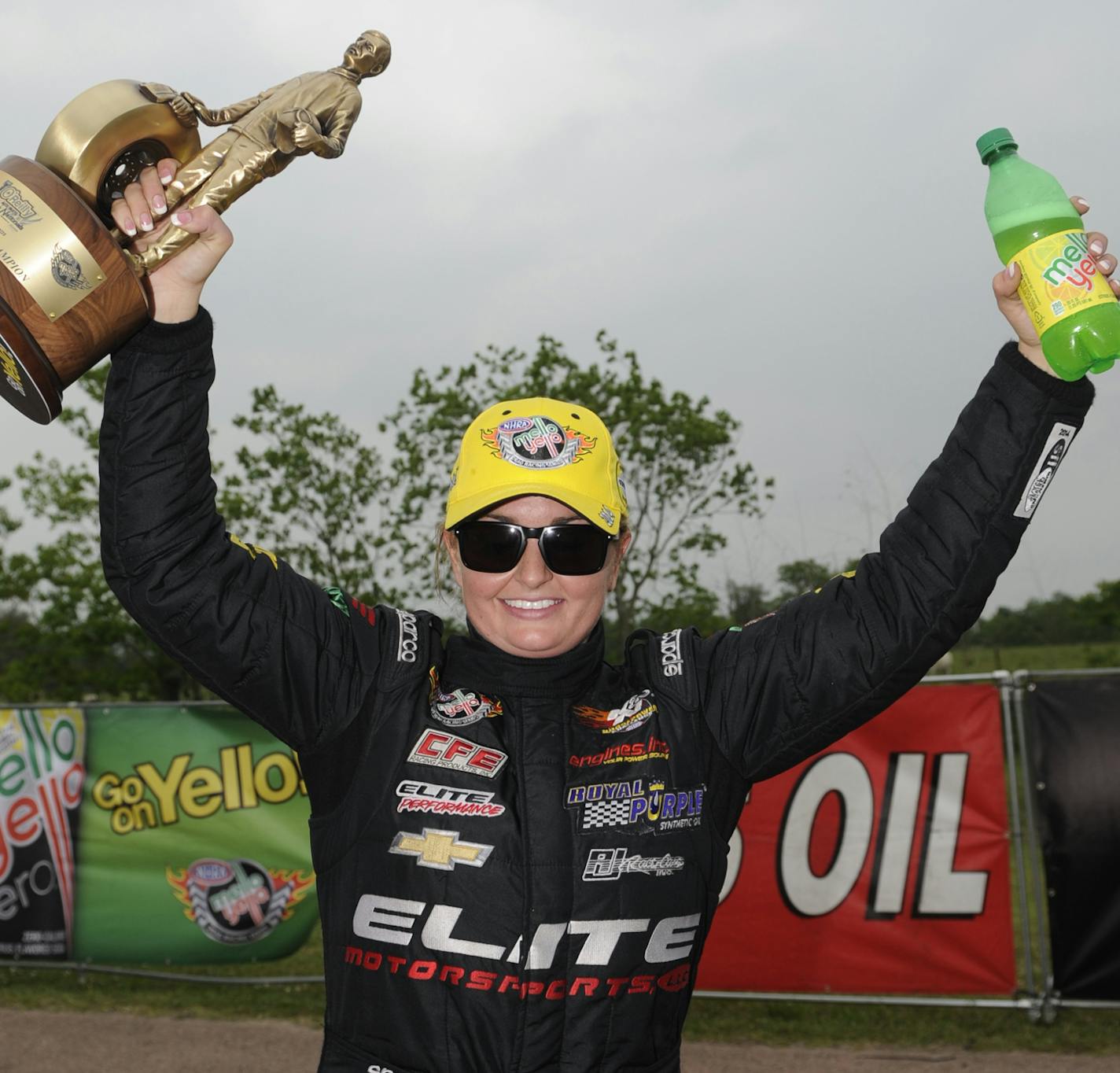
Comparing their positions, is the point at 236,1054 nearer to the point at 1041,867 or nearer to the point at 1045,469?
the point at 1041,867

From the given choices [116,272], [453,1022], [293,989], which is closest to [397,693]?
[453,1022]

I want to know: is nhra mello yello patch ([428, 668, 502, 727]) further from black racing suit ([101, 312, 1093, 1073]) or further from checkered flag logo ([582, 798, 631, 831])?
checkered flag logo ([582, 798, 631, 831])

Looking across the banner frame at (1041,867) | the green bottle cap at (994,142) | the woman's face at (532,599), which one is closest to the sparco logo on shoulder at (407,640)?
the woman's face at (532,599)

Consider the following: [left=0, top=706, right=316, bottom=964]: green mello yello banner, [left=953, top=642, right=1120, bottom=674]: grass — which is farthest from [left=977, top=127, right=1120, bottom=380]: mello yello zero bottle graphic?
[left=953, top=642, right=1120, bottom=674]: grass

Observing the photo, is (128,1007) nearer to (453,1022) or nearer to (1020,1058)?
(1020,1058)

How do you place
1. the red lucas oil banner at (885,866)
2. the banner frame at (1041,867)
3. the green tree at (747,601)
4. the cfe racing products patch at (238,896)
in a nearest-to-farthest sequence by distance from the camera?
the banner frame at (1041,867) < the red lucas oil banner at (885,866) < the cfe racing products patch at (238,896) < the green tree at (747,601)

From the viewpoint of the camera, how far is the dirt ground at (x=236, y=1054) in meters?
6.04

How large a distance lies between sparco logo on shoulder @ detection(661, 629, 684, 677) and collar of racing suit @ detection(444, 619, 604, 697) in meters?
0.14

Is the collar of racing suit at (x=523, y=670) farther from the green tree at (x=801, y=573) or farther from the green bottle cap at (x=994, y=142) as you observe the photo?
the green tree at (x=801, y=573)

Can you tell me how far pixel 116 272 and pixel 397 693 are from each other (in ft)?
3.06

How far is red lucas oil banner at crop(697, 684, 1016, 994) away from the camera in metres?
6.64

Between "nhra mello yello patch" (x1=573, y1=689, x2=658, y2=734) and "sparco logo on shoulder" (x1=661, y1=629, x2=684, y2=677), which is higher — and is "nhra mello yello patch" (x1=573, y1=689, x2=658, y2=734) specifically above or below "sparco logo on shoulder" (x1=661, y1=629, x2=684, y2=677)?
below

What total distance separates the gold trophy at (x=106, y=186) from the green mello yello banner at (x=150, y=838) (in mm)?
5629

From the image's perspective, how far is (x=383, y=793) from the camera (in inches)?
87.9
